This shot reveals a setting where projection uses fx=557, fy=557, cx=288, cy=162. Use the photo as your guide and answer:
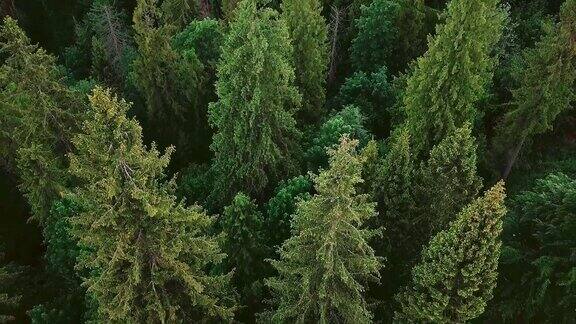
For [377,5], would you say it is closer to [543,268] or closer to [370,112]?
[370,112]

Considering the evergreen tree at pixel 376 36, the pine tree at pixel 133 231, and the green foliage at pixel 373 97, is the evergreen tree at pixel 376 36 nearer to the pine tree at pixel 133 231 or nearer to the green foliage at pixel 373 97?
the green foliage at pixel 373 97

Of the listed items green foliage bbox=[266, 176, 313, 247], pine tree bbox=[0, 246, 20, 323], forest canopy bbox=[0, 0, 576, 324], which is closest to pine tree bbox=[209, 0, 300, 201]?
forest canopy bbox=[0, 0, 576, 324]

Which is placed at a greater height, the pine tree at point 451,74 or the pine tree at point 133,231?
the pine tree at point 451,74

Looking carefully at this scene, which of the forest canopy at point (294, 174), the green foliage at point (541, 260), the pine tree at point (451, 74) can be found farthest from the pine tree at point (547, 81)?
the green foliage at point (541, 260)

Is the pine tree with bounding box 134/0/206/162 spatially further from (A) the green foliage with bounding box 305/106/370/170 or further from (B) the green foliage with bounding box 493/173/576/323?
(B) the green foliage with bounding box 493/173/576/323

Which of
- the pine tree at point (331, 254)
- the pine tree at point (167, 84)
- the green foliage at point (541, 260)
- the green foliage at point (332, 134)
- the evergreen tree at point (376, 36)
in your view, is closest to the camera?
the pine tree at point (331, 254)

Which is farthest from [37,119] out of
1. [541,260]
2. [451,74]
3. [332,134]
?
[541,260]

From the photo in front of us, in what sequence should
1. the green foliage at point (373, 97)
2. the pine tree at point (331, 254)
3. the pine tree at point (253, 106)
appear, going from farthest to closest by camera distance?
the green foliage at point (373, 97) → the pine tree at point (253, 106) → the pine tree at point (331, 254)
